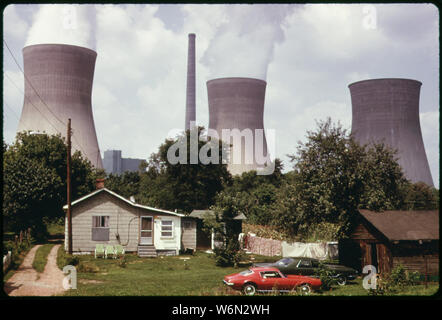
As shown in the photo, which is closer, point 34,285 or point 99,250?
point 34,285

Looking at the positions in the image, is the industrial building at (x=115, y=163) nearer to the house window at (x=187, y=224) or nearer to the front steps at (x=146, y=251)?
the house window at (x=187, y=224)

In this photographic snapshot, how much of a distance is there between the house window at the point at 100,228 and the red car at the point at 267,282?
19.0m

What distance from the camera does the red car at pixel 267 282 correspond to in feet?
51.0

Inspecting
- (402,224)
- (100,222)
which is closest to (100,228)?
(100,222)

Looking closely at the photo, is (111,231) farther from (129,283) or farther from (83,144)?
(83,144)

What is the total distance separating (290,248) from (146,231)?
11809 millimetres

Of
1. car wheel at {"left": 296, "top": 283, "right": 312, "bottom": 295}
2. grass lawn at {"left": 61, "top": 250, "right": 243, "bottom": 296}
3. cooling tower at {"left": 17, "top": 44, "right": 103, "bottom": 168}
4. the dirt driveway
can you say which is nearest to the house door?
grass lawn at {"left": 61, "top": 250, "right": 243, "bottom": 296}

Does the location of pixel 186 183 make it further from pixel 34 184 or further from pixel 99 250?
pixel 99 250

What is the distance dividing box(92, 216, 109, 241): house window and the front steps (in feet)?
9.37

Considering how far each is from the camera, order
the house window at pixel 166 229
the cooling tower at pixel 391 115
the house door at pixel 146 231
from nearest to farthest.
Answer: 1. the house door at pixel 146 231
2. the house window at pixel 166 229
3. the cooling tower at pixel 391 115

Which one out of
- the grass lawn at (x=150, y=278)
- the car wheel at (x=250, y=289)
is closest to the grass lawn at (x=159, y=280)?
the grass lawn at (x=150, y=278)

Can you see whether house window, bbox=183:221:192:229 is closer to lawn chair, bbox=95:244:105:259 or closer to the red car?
lawn chair, bbox=95:244:105:259

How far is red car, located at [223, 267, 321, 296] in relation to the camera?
15.5 m

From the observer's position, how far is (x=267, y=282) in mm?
15703
